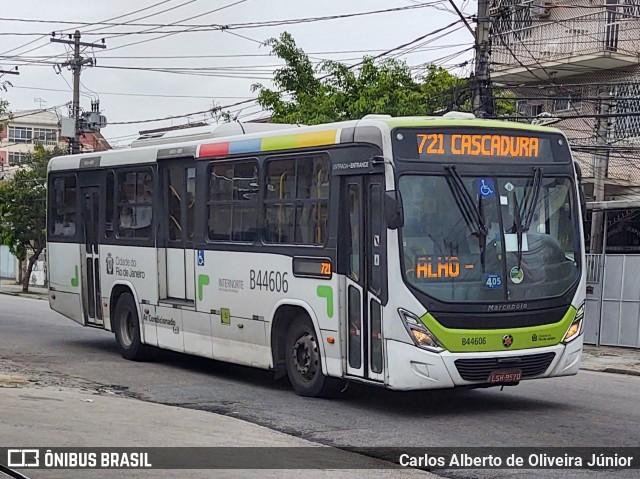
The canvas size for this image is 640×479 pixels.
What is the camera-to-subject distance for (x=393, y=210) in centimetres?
1127

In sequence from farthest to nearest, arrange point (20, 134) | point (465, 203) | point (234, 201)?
point (20, 134) < point (234, 201) < point (465, 203)

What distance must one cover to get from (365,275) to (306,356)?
1634 millimetres

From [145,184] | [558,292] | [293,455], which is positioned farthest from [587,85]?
[293,455]

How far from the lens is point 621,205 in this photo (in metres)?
21.1

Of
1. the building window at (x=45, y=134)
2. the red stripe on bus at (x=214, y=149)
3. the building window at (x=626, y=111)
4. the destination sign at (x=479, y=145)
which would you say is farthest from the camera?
the building window at (x=45, y=134)

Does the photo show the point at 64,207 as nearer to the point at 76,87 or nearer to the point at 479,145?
the point at 479,145

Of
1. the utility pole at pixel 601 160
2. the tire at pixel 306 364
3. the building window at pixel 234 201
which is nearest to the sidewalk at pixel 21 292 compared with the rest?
the utility pole at pixel 601 160

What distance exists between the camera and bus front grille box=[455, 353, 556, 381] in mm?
11492

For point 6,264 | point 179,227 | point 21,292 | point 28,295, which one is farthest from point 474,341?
point 6,264

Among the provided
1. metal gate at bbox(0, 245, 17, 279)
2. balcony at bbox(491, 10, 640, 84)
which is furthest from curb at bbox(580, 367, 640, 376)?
metal gate at bbox(0, 245, 17, 279)

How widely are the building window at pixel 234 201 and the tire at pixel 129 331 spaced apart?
2906 mm

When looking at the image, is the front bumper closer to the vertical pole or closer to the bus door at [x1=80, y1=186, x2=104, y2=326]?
the bus door at [x1=80, y1=186, x2=104, y2=326]

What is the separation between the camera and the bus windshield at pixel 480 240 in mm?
11562

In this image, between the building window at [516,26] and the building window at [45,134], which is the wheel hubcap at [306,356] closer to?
the building window at [516,26]
